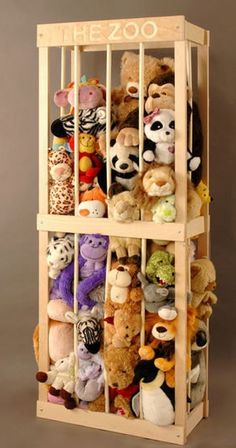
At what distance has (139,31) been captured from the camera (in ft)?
8.70

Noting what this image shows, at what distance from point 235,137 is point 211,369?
3.14 feet

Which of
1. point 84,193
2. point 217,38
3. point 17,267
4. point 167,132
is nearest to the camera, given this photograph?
point 167,132

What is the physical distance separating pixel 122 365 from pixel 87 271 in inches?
13.7

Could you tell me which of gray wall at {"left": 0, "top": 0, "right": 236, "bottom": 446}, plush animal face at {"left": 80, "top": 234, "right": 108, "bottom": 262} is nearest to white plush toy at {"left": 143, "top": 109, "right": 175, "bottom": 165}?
plush animal face at {"left": 80, "top": 234, "right": 108, "bottom": 262}

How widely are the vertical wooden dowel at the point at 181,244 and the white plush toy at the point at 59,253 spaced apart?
40 centimetres

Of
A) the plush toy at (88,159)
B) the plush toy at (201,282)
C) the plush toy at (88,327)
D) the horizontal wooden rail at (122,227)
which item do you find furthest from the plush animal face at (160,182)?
the plush toy at (88,327)

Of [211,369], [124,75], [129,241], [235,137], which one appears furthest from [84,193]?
[211,369]

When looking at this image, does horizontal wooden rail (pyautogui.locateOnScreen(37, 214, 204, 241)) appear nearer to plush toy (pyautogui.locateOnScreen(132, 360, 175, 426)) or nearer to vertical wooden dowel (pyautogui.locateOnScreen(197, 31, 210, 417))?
vertical wooden dowel (pyautogui.locateOnScreen(197, 31, 210, 417))

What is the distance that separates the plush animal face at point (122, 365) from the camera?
276 centimetres

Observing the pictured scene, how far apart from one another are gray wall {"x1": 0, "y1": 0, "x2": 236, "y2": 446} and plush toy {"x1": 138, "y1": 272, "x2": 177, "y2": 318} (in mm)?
760

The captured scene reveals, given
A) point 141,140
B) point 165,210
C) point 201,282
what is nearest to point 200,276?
point 201,282

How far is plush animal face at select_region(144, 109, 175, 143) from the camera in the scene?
104 inches

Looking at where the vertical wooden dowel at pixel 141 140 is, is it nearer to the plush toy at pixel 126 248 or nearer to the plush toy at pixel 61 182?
the plush toy at pixel 126 248

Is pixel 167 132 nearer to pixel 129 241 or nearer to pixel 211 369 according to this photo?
pixel 129 241
